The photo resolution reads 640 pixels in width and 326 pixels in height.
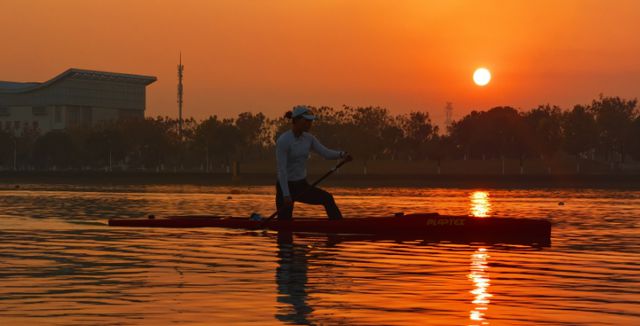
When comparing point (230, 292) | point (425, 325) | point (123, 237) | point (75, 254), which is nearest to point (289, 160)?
point (123, 237)

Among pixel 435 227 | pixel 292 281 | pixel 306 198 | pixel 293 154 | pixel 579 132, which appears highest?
pixel 579 132

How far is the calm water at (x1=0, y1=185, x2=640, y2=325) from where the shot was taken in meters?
10.5

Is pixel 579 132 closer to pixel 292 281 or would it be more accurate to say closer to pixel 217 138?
pixel 217 138

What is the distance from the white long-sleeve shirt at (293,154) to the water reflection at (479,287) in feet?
14.5

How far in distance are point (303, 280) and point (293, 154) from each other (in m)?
7.96

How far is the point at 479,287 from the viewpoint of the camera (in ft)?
41.8

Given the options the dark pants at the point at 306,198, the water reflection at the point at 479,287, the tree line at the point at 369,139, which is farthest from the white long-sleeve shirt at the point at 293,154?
the tree line at the point at 369,139

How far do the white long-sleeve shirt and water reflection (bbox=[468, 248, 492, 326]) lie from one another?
14.5ft

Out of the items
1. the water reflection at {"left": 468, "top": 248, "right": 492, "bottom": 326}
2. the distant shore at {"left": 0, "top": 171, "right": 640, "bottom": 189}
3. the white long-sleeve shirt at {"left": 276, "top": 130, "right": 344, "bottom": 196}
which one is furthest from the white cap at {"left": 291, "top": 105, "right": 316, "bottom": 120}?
the distant shore at {"left": 0, "top": 171, "right": 640, "bottom": 189}

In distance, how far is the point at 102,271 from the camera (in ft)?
47.6

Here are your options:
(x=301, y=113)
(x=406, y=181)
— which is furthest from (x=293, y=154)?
(x=406, y=181)

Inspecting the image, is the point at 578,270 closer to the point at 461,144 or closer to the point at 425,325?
the point at 425,325

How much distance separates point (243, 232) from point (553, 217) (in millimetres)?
11820

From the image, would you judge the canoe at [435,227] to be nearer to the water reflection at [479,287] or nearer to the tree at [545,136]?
the water reflection at [479,287]
